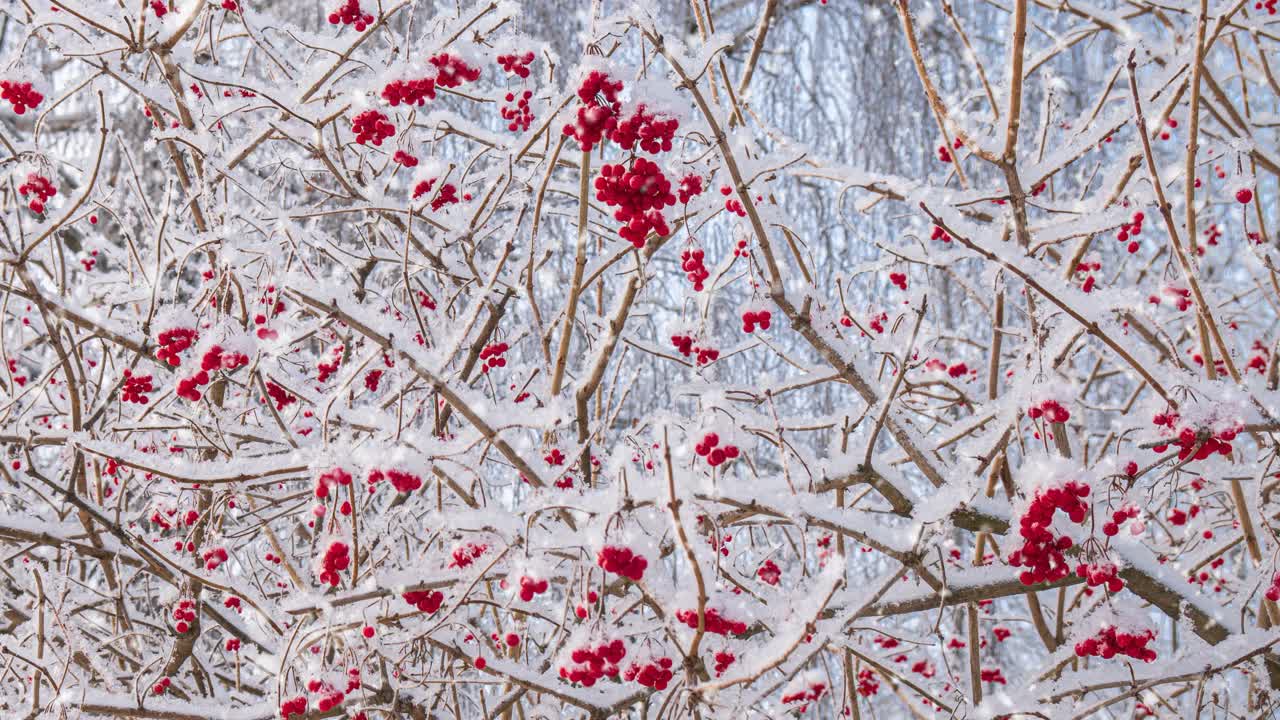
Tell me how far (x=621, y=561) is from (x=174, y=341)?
48.9 inches

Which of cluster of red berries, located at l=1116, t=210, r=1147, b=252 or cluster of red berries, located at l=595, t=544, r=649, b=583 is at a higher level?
cluster of red berries, located at l=1116, t=210, r=1147, b=252

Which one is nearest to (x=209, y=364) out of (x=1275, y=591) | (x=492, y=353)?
(x=492, y=353)

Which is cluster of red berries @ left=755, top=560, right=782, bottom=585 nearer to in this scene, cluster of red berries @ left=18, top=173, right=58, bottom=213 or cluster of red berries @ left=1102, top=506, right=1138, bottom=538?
cluster of red berries @ left=1102, top=506, right=1138, bottom=538

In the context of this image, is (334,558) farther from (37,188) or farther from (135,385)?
(37,188)

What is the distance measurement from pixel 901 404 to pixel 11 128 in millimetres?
5842

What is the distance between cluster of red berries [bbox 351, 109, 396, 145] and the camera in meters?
2.35

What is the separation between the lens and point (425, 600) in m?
2.04

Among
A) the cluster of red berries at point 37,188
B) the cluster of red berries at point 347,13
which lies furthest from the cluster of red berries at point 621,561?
the cluster of red berries at point 37,188

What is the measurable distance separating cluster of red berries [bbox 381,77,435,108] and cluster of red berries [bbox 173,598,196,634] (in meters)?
1.36

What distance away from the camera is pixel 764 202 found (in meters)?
2.42

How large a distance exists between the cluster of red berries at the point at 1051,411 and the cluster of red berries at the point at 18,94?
7.62ft

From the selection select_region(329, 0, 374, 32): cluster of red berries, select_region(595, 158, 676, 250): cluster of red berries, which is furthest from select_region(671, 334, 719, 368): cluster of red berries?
select_region(329, 0, 374, 32): cluster of red berries

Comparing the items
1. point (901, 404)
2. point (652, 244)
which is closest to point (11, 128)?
point (652, 244)

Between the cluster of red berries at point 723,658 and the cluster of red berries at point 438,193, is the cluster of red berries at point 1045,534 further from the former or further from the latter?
the cluster of red berries at point 438,193
